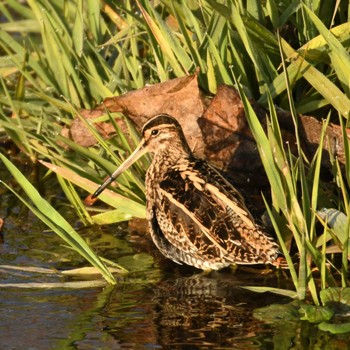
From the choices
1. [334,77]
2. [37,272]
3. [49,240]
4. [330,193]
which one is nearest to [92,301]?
[37,272]

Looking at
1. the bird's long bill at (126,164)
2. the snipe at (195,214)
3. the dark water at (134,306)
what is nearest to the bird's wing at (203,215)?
the snipe at (195,214)

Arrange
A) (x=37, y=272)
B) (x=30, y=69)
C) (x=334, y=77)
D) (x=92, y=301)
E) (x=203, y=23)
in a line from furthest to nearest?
(x=30, y=69), (x=203, y=23), (x=334, y=77), (x=37, y=272), (x=92, y=301)

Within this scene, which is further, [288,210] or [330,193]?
[330,193]

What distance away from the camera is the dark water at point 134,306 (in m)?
4.62

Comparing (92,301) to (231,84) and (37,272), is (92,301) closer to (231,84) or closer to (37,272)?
(37,272)

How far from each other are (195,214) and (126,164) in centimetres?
63

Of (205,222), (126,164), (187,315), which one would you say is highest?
(126,164)

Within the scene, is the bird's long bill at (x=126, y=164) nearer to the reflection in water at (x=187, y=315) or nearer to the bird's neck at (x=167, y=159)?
the bird's neck at (x=167, y=159)

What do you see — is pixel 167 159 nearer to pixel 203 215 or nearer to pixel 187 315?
pixel 203 215

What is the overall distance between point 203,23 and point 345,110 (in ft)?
4.03

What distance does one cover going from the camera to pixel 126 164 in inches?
234

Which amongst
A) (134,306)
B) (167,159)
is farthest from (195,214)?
(134,306)

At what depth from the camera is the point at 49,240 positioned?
6043 mm

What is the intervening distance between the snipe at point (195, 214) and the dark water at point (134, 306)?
0.43ft
